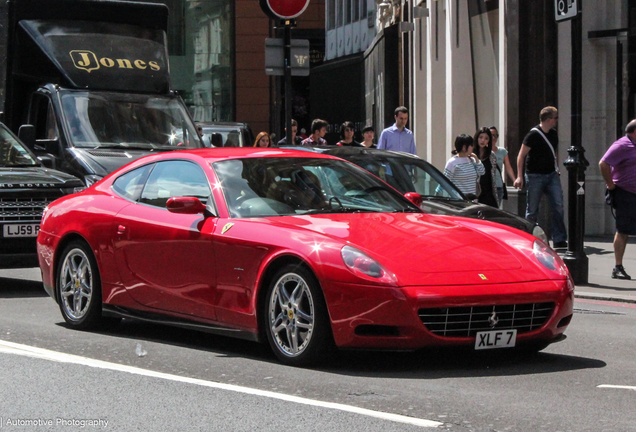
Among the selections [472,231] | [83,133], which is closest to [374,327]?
[472,231]

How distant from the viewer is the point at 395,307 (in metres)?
6.31

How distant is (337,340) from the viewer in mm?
6457

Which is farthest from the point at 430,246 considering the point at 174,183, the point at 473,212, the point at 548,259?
the point at 473,212

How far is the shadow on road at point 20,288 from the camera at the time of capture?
10859mm

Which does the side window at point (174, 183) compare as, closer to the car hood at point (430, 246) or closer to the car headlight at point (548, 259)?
the car hood at point (430, 246)

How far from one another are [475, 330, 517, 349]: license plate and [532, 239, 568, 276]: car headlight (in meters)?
0.56

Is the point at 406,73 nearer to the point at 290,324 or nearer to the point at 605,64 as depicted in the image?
the point at 605,64

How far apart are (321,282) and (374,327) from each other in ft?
1.29

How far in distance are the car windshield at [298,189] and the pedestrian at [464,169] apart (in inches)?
212

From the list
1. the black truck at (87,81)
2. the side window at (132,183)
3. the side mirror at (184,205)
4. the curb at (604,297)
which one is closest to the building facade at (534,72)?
the black truck at (87,81)

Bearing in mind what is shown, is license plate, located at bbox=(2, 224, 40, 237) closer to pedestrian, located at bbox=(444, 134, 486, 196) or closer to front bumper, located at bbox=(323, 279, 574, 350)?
pedestrian, located at bbox=(444, 134, 486, 196)

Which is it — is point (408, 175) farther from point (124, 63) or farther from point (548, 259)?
point (124, 63)

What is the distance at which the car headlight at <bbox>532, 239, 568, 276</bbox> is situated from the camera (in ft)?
22.7

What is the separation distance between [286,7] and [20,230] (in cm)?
532
